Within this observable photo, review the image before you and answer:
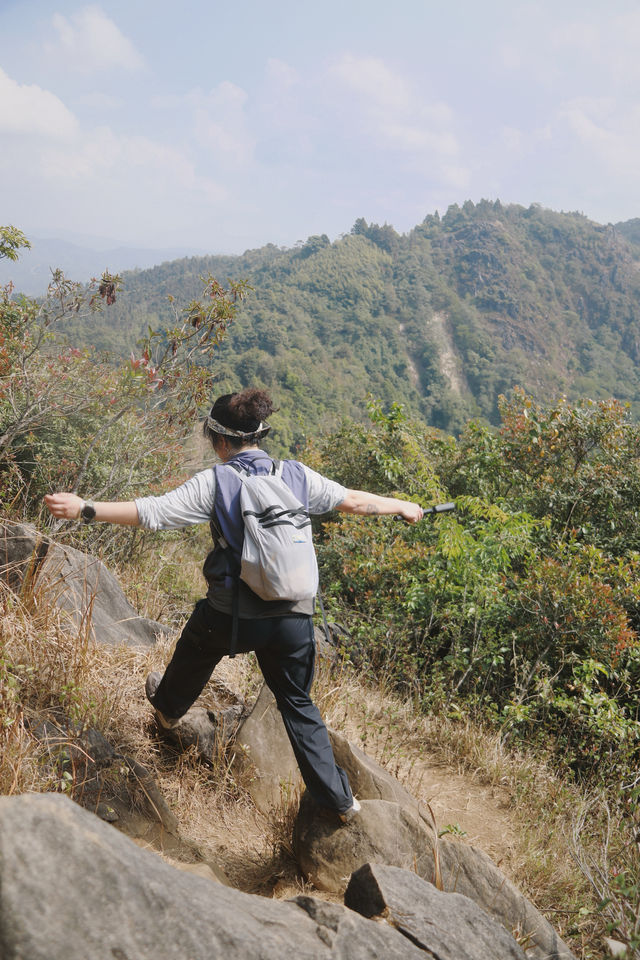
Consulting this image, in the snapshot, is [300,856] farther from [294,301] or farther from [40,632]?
[294,301]

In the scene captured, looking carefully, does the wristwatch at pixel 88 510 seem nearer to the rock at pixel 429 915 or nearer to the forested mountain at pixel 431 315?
the rock at pixel 429 915

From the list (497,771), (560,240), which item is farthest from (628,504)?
(560,240)

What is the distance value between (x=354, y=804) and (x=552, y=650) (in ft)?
10.5

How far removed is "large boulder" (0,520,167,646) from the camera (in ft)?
10.0

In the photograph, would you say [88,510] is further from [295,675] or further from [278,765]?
[278,765]

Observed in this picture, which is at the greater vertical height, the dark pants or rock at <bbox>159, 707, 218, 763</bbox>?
the dark pants

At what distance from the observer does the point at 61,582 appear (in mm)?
3248

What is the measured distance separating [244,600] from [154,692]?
3.26 feet

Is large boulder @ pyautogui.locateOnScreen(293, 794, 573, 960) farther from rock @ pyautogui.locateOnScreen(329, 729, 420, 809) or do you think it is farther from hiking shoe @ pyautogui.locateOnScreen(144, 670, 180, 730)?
hiking shoe @ pyautogui.locateOnScreen(144, 670, 180, 730)

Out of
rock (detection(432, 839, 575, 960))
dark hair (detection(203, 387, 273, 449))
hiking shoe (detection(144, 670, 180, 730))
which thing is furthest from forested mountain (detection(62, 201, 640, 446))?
rock (detection(432, 839, 575, 960))

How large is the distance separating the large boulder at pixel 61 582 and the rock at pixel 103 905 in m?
1.73

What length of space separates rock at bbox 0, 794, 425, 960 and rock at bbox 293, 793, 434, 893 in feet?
3.45

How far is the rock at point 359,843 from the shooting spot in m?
2.44

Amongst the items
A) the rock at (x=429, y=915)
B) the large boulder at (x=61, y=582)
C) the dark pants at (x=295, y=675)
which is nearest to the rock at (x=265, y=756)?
the dark pants at (x=295, y=675)
